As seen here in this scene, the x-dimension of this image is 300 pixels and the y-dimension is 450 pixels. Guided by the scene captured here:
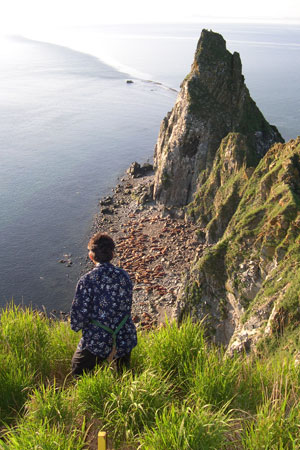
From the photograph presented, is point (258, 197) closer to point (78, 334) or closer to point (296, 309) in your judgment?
point (296, 309)

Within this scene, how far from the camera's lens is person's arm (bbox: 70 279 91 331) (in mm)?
6945

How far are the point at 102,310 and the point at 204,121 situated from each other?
49.8 meters

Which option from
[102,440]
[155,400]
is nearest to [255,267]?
[155,400]

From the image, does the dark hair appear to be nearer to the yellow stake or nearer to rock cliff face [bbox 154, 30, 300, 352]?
the yellow stake

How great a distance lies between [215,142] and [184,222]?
479 inches

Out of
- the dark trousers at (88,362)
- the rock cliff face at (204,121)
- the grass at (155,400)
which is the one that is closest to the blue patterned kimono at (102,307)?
the dark trousers at (88,362)

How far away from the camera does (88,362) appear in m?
7.33

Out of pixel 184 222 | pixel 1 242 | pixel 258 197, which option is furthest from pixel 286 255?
pixel 1 242

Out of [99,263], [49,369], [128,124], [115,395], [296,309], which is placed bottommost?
[296,309]

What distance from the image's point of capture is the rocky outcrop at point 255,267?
62.7 feet

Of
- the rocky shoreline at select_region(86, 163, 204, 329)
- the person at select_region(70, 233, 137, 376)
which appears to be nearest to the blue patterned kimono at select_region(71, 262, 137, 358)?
the person at select_region(70, 233, 137, 376)

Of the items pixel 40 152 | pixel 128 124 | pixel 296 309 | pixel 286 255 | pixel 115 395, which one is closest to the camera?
pixel 115 395

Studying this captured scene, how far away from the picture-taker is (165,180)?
2183 inches

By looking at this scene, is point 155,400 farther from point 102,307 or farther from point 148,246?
Answer: point 148,246
